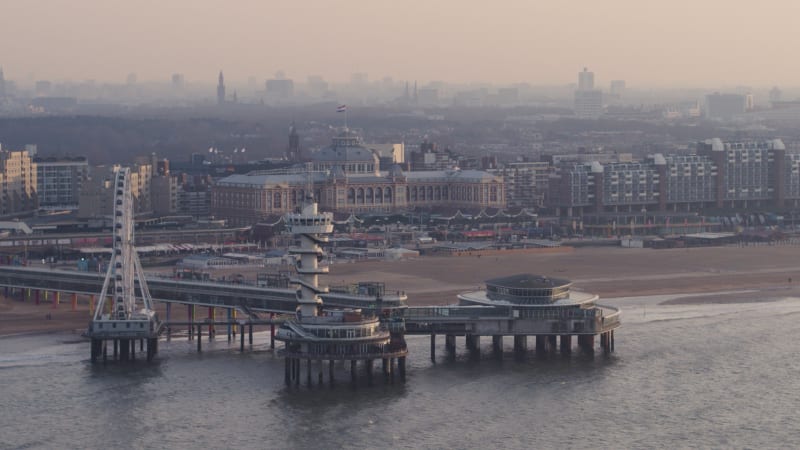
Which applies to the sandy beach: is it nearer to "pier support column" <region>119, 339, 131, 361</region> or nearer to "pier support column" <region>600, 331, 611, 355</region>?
"pier support column" <region>119, 339, 131, 361</region>

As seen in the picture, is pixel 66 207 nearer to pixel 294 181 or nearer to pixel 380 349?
pixel 294 181

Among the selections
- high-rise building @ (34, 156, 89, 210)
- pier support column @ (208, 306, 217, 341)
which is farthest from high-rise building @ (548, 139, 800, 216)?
pier support column @ (208, 306, 217, 341)

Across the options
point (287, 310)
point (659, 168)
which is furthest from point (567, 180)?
point (287, 310)

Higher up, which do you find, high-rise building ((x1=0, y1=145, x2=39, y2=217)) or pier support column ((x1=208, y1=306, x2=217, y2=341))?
high-rise building ((x1=0, y1=145, x2=39, y2=217))

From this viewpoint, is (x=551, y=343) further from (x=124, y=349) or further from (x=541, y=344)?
(x=124, y=349)

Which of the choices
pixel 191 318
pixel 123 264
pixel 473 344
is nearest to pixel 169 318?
pixel 191 318

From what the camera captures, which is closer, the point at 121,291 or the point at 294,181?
the point at 121,291
